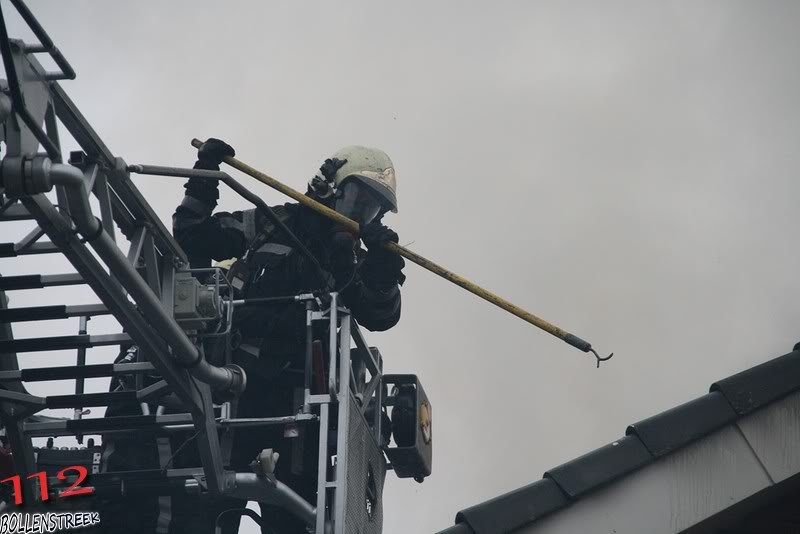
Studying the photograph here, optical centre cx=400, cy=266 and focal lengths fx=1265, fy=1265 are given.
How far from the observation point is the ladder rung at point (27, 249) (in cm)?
728

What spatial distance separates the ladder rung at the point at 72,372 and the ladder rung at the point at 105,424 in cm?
45

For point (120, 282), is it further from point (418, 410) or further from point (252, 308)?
point (418, 410)

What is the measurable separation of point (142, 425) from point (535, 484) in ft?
13.3

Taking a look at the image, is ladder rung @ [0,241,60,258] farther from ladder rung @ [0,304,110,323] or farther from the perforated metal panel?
the perforated metal panel

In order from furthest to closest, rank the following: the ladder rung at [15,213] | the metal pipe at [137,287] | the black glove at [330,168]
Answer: the black glove at [330,168] → the ladder rung at [15,213] → the metal pipe at [137,287]

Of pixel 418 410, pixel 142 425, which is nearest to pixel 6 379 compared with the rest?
pixel 142 425

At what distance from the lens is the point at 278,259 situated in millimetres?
9398

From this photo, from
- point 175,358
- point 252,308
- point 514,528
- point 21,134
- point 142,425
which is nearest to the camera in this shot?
point 514,528

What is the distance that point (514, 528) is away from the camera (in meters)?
Answer: 4.82

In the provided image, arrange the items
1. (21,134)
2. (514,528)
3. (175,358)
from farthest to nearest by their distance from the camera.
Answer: (175,358) → (21,134) → (514,528)

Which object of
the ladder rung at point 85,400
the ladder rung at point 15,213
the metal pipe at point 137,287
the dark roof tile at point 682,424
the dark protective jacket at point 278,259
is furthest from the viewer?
the dark protective jacket at point 278,259

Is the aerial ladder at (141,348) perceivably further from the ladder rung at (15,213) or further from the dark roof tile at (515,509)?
the dark roof tile at (515,509)

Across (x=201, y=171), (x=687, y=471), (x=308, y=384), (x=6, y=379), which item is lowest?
(x=687, y=471)

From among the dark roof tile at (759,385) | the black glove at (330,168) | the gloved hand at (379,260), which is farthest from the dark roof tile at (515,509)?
the black glove at (330,168)
